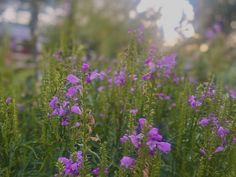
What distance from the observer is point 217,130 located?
85.3 inches

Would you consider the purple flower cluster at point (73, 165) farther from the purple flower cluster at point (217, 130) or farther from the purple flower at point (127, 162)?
Answer: the purple flower cluster at point (217, 130)

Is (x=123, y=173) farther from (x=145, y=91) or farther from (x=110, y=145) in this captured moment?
(x=110, y=145)

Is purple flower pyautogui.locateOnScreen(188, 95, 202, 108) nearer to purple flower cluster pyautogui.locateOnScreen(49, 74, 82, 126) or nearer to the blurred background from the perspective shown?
purple flower cluster pyautogui.locateOnScreen(49, 74, 82, 126)

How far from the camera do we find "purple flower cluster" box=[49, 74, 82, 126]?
2.09 metres

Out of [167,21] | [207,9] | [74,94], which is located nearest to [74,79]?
[74,94]

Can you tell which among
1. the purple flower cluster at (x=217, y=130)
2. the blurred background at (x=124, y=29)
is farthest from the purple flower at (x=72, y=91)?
the blurred background at (x=124, y=29)

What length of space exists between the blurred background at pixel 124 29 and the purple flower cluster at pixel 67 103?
1499mm

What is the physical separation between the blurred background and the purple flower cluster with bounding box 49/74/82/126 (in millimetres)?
1499

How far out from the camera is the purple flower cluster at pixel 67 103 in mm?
2092

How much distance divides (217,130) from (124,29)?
11.0 meters

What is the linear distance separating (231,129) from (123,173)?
64 cm

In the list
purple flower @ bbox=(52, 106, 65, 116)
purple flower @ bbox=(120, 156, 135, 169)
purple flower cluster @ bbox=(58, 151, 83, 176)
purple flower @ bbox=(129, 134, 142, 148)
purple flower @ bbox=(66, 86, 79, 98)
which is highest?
purple flower @ bbox=(66, 86, 79, 98)

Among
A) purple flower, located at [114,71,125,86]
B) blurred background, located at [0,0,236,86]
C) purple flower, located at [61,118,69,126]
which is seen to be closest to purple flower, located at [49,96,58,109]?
purple flower, located at [61,118,69,126]

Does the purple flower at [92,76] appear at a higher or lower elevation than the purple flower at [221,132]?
higher
